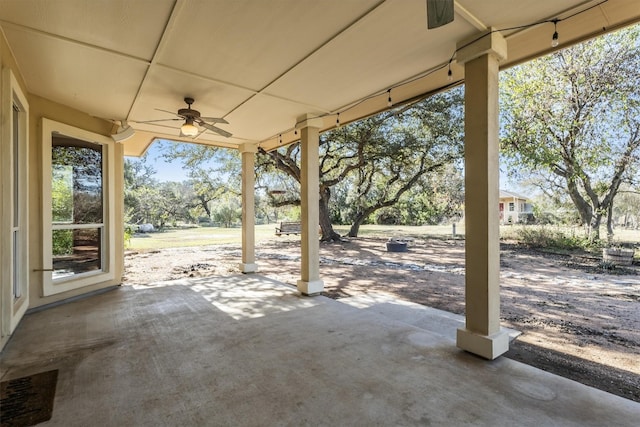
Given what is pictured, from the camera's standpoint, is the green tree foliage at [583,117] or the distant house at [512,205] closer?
the green tree foliage at [583,117]

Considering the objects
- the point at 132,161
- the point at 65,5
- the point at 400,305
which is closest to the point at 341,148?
the point at 400,305

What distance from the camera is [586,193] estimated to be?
31.1 feet

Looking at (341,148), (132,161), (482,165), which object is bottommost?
(482,165)

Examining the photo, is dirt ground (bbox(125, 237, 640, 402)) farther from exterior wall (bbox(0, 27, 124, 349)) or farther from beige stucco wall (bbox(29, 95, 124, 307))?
beige stucco wall (bbox(29, 95, 124, 307))

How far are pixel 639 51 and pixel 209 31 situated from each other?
409 inches

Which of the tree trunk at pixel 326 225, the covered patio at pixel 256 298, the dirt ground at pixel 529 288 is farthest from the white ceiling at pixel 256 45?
the tree trunk at pixel 326 225

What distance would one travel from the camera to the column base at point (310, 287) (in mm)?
4250

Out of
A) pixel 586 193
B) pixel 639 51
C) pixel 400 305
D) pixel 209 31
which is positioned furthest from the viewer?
pixel 586 193

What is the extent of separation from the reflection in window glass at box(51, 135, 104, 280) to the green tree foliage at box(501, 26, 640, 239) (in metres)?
10.4

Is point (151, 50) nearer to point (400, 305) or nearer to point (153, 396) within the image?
point (153, 396)

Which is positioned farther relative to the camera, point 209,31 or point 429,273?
point 429,273

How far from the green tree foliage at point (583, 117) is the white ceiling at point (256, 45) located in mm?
7564

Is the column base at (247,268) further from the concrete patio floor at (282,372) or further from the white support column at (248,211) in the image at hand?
the concrete patio floor at (282,372)

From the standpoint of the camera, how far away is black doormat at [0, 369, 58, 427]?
1683mm
